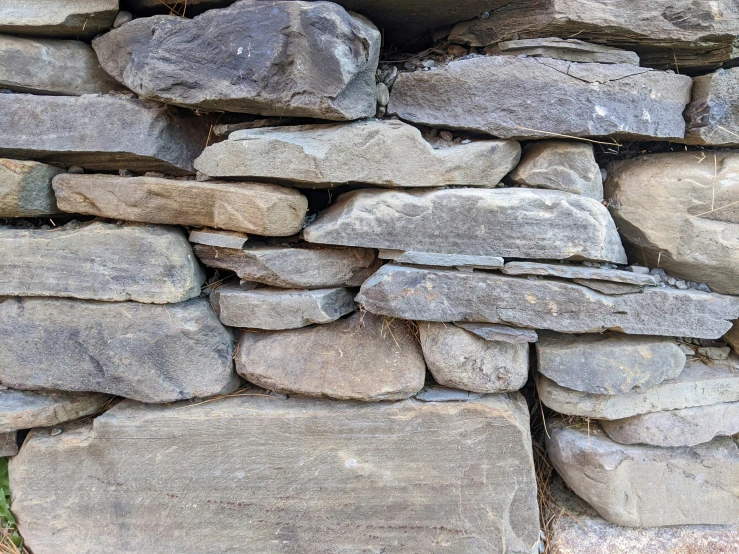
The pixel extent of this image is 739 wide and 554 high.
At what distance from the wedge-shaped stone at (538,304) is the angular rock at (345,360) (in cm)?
20

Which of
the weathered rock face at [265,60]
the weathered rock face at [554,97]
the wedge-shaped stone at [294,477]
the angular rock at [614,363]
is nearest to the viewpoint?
the weathered rock face at [265,60]

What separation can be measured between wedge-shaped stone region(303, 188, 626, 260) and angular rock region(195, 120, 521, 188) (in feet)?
0.26

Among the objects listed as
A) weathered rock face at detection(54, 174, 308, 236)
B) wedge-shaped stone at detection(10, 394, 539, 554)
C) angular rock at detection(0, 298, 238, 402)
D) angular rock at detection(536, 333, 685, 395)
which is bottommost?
wedge-shaped stone at detection(10, 394, 539, 554)

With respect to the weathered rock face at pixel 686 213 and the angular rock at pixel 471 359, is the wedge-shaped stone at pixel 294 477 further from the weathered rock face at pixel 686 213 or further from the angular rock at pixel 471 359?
the weathered rock face at pixel 686 213

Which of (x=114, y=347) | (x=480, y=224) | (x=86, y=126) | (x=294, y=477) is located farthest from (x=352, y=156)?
(x=294, y=477)

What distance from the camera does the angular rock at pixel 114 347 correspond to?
1.83 m

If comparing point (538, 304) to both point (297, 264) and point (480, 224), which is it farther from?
point (297, 264)

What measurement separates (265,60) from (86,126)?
79 cm

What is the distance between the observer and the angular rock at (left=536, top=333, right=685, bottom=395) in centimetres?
176

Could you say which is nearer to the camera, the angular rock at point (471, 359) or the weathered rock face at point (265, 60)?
the weathered rock face at point (265, 60)

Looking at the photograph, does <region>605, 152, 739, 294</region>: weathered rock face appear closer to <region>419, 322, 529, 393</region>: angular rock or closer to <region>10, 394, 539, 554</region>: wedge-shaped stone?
<region>419, 322, 529, 393</region>: angular rock

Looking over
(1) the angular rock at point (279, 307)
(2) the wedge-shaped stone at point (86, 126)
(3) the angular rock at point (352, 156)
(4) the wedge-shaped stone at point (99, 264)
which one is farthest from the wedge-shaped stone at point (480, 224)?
(2) the wedge-shaped stone at point (86, 126)

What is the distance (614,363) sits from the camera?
1755 mm

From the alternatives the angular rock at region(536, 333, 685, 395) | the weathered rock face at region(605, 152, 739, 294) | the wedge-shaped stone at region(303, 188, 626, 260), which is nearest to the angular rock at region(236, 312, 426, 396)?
the wedge-shaped stone at region(303, 188, 626, 260)
